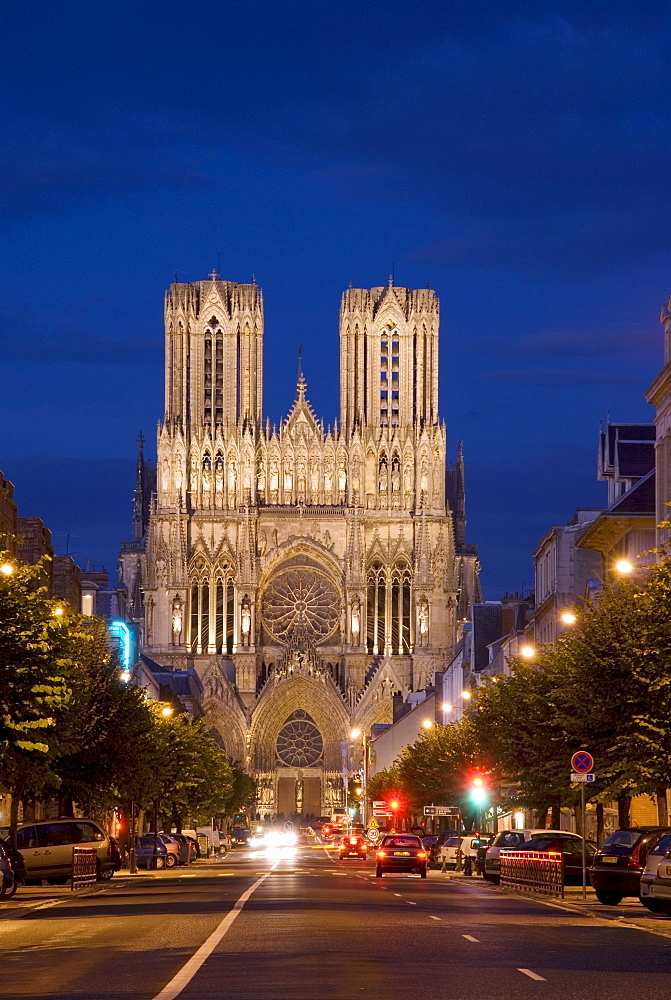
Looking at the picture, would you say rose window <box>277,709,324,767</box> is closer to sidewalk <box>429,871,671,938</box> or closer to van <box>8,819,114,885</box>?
van <box>8,819,114,885</box>

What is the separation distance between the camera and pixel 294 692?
13500 centimetres

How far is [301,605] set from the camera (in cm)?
13725

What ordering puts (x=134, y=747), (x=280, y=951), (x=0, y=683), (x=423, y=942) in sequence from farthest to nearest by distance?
1. (x=134, y=747)
2. (x=0, y=683)
3. (x=423, y=942)
4. (x=280, y=951)

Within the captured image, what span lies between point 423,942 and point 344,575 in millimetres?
112985

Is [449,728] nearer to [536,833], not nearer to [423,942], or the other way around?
[536,833]

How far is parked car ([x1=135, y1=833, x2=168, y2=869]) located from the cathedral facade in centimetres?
6645

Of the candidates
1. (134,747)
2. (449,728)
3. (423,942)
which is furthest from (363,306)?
(423,942)

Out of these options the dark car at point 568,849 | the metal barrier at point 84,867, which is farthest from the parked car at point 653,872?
the metal barrier at point 84,867

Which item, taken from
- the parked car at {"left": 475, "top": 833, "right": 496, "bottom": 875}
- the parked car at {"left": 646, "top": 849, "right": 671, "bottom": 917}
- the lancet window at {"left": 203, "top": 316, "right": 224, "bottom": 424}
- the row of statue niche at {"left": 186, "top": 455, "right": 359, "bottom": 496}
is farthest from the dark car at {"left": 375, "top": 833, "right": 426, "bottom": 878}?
the lancet window at {"left": 203, "top": 316, "right": 224, "bottom": 424}

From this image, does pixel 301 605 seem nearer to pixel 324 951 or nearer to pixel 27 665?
pixel 27 665

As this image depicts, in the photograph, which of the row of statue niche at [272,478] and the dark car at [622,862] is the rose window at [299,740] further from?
the dark car at [622,862]

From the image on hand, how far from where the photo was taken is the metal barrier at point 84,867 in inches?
1654

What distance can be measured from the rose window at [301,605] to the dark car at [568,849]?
93642 millimetres

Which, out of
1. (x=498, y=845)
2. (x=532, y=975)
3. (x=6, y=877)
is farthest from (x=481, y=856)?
Answer: (x=532, y=975)
